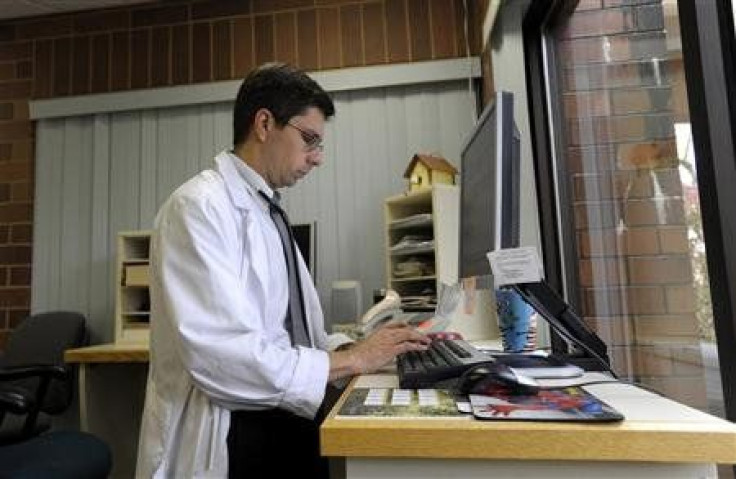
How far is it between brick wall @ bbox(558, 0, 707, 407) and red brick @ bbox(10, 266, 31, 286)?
2703mm

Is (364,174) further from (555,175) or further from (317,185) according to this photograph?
(555,175)

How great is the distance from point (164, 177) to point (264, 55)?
823 millimetres

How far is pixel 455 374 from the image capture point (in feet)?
2.84

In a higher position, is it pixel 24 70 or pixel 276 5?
pixel 276 5

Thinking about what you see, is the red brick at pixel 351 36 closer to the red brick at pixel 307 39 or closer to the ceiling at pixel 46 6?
the red brick at pixel 307 39

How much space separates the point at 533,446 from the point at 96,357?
6.69ft

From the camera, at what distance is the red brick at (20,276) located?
9.44ft

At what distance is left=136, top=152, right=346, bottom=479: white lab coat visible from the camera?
914 millimetres

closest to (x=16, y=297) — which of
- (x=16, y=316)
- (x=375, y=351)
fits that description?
(x=16, y=316)

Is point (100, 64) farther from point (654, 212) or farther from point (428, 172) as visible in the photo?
point (654, 212)

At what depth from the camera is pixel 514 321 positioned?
1.26 metres

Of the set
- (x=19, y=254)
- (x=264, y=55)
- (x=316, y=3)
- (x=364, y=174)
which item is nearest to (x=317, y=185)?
(x=364, y=174)

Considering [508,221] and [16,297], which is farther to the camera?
[16,297]

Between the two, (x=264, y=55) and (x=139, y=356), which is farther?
(x=264, y=55)
